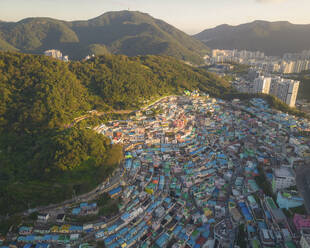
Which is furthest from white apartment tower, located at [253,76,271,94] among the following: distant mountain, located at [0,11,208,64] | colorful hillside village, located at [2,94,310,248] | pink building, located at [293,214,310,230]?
distant mountain, located at [0,11,208,64]

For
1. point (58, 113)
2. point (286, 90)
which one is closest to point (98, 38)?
point (286, 90)

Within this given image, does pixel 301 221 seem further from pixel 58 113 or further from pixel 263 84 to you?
pixel 263 84

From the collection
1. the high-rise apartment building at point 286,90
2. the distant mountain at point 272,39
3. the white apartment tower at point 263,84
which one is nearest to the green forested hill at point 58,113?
the white apartment tower at point 263,84

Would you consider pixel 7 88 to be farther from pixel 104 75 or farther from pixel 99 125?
pixel 104 75

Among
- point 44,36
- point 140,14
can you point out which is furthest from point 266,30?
point 44,36

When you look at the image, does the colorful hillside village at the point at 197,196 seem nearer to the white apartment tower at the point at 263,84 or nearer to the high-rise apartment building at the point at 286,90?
the high-rise apartment building at the point at 286,90

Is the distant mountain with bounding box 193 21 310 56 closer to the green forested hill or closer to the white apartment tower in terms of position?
the white apartment tower
